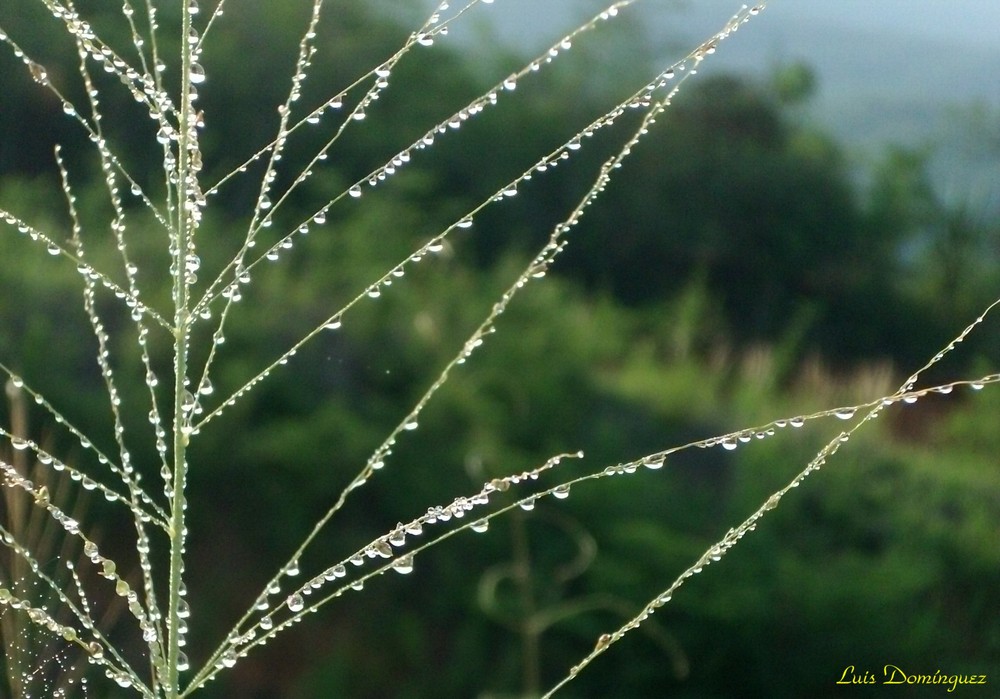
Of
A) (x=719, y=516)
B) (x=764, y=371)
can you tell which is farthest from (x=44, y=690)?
(x=764, y=371)

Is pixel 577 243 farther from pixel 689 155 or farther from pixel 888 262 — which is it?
pixel 888 262

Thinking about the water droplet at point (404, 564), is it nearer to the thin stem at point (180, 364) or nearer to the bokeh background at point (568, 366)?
the thin stem at point (180, 364)

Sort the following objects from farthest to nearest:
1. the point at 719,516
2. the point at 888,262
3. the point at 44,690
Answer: the point at 888,262
the point at 719,516
the point at 44,690
